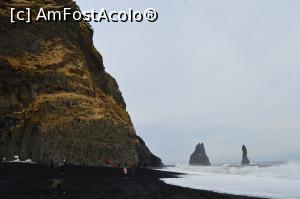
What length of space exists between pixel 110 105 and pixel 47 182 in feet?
100

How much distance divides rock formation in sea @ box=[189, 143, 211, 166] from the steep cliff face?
139765mm

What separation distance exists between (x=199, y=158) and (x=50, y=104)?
153m

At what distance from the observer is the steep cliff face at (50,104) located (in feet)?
149

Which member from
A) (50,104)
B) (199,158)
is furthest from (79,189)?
(199,158)

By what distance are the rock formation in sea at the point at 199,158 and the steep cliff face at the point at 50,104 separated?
459ft

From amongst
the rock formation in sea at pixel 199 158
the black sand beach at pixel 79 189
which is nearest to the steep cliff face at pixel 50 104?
the black sand beach at pixel 79 189

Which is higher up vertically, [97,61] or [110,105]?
[97,61]

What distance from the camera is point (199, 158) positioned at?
192750 millimetres

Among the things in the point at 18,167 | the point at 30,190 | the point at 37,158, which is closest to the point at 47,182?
the point at 30,190

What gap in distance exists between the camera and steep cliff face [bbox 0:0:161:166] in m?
45.5

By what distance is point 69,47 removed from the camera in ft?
186

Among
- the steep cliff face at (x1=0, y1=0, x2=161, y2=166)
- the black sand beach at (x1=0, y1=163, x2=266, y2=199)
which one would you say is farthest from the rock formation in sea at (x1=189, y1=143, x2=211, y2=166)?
the black sand beach at (x1=0, y1=163, x2=266, y2=199)

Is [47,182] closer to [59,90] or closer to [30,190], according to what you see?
[30,190]

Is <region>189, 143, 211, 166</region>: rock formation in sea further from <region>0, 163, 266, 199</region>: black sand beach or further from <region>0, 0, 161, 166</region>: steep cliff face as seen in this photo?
<region>0, 163, 266, 199</region>: black sand beach
